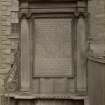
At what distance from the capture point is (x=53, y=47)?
8570 millimetres

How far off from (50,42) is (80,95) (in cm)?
155

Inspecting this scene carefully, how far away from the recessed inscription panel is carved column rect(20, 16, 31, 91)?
0.22 meters

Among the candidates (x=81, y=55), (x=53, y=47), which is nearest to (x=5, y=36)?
(x=53, y=47)

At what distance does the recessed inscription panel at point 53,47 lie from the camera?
8558 mm

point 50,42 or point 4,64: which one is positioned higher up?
point 50,42

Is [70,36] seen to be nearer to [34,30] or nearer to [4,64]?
[34,30]

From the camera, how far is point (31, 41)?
28.0 ft

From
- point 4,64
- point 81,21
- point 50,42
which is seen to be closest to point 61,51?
point 50,42

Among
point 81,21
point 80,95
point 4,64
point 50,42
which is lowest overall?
point 80,95

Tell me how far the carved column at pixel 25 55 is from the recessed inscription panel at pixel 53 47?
215mm

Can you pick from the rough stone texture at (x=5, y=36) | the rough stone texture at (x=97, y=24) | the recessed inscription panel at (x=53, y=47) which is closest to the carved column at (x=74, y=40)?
the recessed inscription panel at (x=53, y=47)

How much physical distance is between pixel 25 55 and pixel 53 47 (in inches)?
29.2

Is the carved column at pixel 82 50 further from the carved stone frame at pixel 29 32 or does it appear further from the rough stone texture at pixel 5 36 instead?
the rough stone texture at pixel 5 36

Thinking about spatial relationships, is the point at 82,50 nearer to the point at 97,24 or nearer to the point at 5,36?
the point at 97,24
